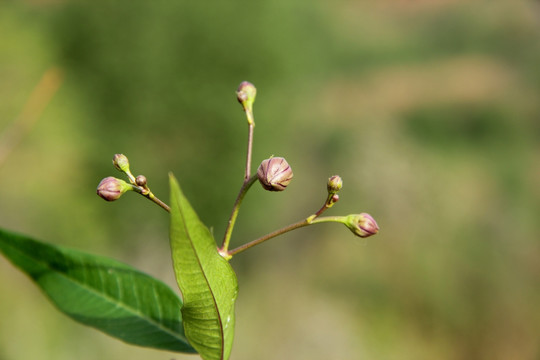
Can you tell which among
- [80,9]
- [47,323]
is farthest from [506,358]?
[80,9]

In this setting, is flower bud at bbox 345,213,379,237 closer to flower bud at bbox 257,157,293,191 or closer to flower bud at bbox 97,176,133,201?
flower bud at bbox 257,157,293,191

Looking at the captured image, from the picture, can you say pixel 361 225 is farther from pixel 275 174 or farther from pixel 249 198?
pixel 249 198

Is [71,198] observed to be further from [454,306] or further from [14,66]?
[454,306]

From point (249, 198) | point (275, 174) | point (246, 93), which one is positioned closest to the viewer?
point (275, 174)

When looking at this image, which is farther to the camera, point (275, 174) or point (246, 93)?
point (246, 93)

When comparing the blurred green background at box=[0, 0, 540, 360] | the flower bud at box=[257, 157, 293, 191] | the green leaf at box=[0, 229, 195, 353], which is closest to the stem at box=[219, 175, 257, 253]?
the flower bud at box=[257, 157, 293, 191]

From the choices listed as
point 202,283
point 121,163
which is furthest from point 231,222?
point 121,163
